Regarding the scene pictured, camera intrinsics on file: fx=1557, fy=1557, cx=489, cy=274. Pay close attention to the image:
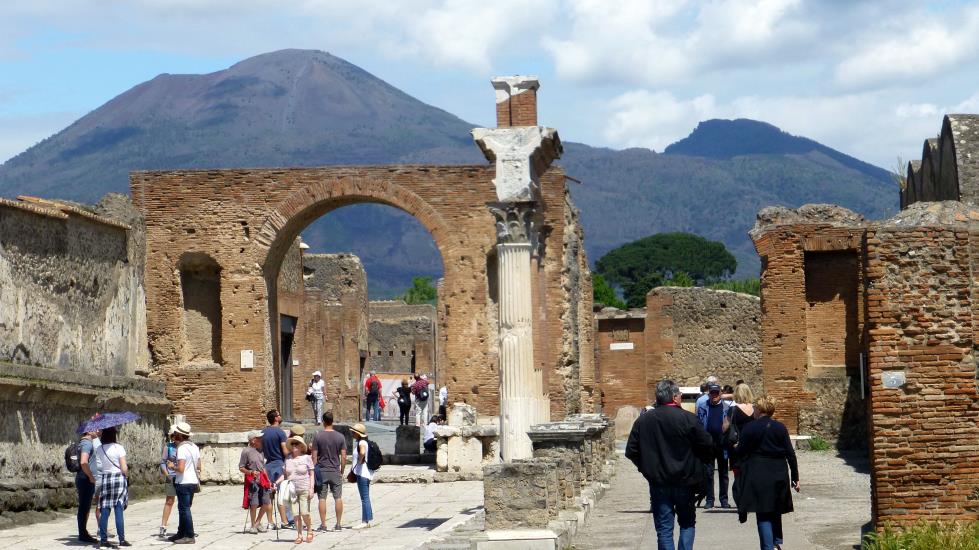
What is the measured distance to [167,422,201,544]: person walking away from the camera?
49.1ft

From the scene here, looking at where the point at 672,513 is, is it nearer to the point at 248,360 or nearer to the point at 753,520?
the point at 753,520

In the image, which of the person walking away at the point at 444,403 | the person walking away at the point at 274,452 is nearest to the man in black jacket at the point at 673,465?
the person walking away at the point at 274,452

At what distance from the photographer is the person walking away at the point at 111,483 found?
47.7 ft

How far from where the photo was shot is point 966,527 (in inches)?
428

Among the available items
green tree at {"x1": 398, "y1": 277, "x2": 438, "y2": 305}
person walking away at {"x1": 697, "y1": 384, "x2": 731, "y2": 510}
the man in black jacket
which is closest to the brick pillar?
person walking away at {"x1": 697, "y1": 384, "x2": 731, "y2": 510}

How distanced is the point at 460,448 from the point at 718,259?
364 feet

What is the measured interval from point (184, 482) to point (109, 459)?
83cm

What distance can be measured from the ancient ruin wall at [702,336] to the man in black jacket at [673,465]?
26.0m

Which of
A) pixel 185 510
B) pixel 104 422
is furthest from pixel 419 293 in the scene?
pixel 104 422

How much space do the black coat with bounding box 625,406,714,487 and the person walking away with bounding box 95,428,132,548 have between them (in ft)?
19.4

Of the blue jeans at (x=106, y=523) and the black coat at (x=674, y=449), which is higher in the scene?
the black coat at (x=674, y=449)

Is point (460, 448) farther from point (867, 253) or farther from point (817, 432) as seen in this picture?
point (867, 253)

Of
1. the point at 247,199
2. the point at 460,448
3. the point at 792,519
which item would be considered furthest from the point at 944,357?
the point at 247,199

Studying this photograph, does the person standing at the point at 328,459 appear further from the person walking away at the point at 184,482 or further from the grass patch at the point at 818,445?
the grass patch at the point at 818,445
